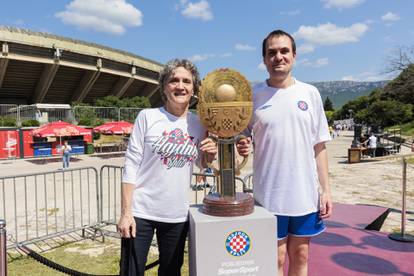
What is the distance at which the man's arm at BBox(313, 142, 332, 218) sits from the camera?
7.29 ft

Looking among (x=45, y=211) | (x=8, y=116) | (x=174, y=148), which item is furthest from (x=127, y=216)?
(x=8, y=116)

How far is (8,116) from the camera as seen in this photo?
65.8 ft

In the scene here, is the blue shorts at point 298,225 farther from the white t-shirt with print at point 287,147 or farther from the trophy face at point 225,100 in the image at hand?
the trophy face at point 225,100

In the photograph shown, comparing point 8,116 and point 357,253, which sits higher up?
point 8,116

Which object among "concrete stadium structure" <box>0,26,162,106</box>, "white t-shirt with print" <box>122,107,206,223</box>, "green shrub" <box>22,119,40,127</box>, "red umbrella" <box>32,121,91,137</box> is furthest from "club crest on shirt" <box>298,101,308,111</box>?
"concrete stadium structure" <box>0,26,162,106</box>

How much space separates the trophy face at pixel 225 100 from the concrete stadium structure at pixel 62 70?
2658cm

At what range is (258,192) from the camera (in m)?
2.24

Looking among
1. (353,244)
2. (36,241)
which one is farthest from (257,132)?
(36,241)

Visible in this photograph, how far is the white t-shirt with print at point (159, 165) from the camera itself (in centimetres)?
216

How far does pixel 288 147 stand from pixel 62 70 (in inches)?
1305

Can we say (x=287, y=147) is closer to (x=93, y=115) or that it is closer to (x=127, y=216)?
(x=127, y=216)

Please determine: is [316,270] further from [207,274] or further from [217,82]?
[217,82]

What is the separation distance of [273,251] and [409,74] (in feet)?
109

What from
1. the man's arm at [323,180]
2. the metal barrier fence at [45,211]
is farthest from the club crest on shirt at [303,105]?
the metal barrier fence at [45,211]
